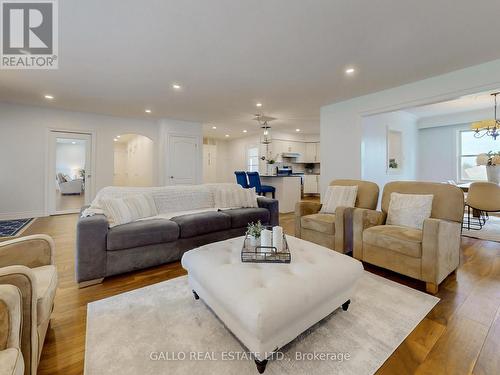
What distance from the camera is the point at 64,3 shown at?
1894 millimetres

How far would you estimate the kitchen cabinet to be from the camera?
9227 millimetres

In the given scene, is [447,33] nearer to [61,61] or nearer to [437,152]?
[61,61]

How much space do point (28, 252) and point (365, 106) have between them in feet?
16.0

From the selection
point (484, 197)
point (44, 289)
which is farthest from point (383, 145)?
point (44, 289)

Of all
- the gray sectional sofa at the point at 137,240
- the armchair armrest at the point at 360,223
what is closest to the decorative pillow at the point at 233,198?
the gray sectional sofa at the point at 137,240

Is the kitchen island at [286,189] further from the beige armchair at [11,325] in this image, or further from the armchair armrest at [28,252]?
the beige armchair at [11,325]

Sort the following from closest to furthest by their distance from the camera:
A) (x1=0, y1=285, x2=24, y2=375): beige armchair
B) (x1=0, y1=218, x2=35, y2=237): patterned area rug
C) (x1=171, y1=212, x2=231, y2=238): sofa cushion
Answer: (x1=0, y1=285, x2=24, y2=375): beige armchair
(x1=171, y1=212, x2=231, y2=238): sofa cushion
(x1=0, y1=218, x2=35, y2=237): patterned area rug

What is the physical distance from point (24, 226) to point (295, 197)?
5.80 metres

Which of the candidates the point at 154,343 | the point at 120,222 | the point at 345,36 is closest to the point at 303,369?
the point at 154,343

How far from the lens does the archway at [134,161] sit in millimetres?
7079

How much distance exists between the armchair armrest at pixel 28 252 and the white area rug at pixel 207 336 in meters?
0.54

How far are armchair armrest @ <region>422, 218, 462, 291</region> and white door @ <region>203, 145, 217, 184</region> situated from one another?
853 cm

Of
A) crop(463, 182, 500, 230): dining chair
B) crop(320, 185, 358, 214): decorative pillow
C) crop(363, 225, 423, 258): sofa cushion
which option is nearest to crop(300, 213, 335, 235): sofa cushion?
crop(320, 185, 358, 214): decorative pillow

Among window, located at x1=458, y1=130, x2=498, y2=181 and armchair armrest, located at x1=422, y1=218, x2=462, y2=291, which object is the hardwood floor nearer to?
armchair armrest, located at x1=422, y1=218, x2=462, y2=291
